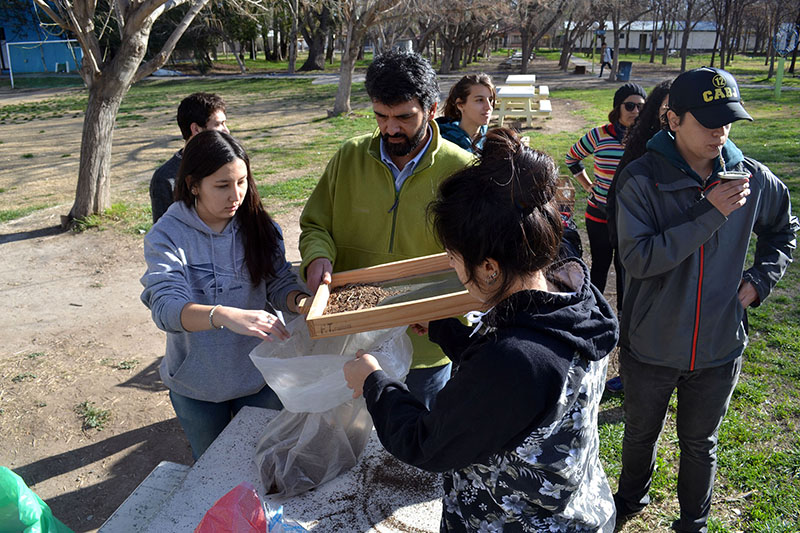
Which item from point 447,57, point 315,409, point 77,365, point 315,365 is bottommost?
point 77,365

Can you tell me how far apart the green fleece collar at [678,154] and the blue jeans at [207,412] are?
6.04ft

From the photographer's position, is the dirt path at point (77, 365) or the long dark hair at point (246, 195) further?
the dirt path at point (77, 365)

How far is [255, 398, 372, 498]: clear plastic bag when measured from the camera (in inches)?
94.0

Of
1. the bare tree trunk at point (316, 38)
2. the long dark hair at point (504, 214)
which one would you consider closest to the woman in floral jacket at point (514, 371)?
the long dark hair at point (504, 214)

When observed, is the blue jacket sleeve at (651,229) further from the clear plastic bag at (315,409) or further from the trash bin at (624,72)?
the trash bin at (624,72)

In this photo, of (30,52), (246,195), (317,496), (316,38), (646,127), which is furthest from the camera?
(316,38)

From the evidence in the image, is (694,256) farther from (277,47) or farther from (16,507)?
(277,47)

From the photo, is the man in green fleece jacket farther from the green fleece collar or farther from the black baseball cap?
the black baseball cap

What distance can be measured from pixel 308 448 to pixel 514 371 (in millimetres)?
1379

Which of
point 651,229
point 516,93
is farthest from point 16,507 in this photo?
point 516,93

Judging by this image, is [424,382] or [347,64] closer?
[424,382]

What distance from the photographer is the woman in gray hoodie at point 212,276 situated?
2281mm

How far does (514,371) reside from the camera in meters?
1.25

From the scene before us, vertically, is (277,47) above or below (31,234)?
above
